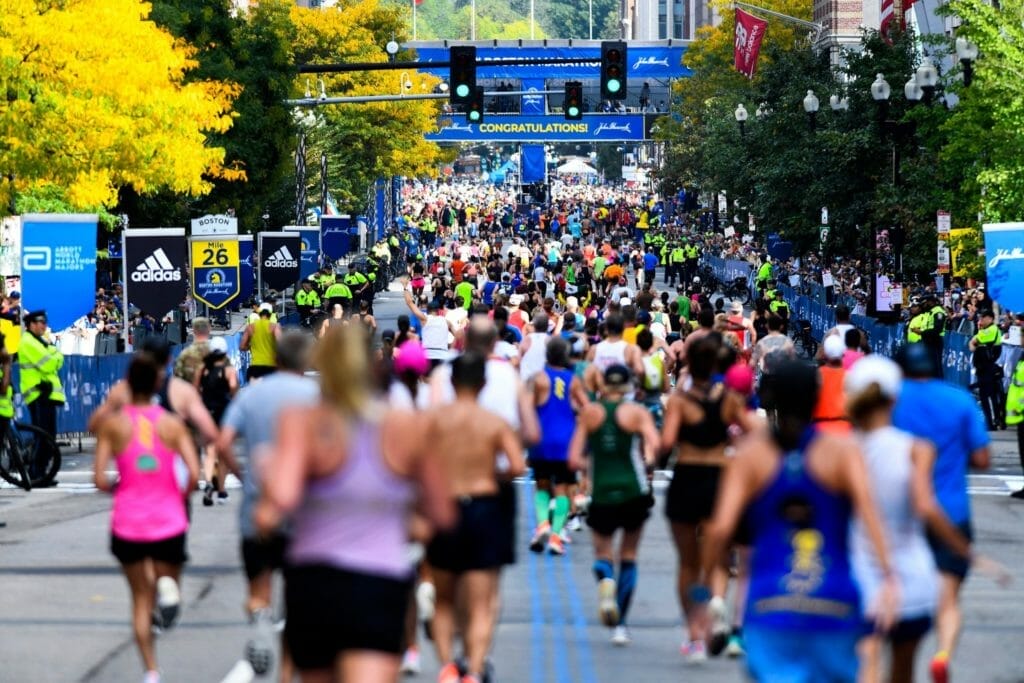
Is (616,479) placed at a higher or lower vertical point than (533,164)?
lower

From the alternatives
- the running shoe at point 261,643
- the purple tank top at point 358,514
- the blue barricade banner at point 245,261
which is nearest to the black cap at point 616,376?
the running shoe at point 261,643

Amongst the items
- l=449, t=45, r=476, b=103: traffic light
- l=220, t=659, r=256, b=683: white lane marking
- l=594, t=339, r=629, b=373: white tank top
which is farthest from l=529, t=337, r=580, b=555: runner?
l=449, t=45, r=476, b=103: traffic light

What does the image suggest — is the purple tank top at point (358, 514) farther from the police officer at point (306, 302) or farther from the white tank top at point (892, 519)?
the police officer at point (306, 302)

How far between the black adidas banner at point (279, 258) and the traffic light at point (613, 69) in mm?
9473

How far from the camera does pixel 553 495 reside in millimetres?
16188

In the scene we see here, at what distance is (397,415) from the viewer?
21.4ft

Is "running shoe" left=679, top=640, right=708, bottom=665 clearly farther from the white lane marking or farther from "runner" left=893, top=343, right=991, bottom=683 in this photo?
the white lane marking

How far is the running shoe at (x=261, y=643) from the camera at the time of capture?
1112 centimetres

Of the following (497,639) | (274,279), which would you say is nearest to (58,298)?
(497,639)

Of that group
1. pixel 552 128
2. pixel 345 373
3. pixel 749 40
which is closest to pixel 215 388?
pixel 345 373

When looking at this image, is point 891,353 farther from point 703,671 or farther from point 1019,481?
point 703,671

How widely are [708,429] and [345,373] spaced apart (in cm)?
562

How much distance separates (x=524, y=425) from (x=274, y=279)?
104 ft

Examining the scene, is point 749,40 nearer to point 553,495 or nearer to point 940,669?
point 553,495
